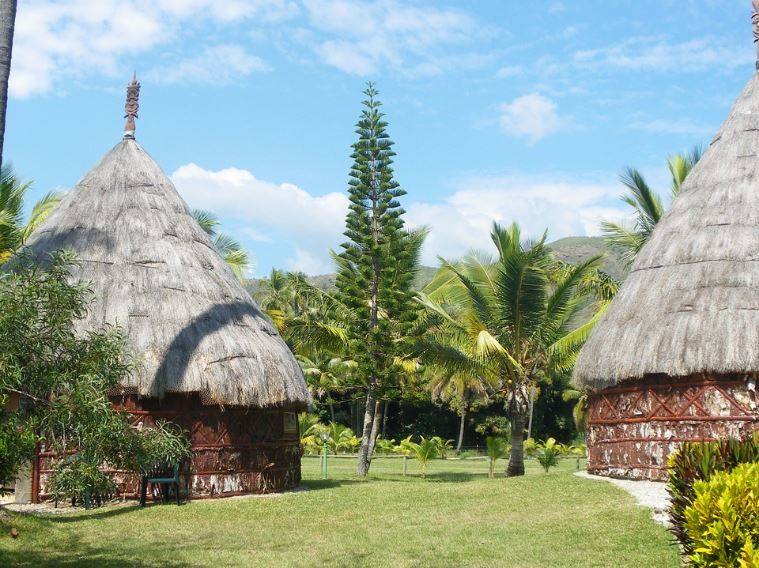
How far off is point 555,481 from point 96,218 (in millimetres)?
9448

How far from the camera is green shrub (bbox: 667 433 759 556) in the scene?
7.12m

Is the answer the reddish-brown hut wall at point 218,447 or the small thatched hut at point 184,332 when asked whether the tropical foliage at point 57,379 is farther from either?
the reddish-brown hut wall at point 218,447

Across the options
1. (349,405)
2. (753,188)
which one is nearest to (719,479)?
(753,188)

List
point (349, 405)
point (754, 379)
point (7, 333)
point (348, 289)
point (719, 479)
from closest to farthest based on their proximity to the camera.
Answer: point (719, 479), point (7, 333), point (754, 379), point (348, 289), point (349, 405)

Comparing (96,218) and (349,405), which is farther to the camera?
(349,405)

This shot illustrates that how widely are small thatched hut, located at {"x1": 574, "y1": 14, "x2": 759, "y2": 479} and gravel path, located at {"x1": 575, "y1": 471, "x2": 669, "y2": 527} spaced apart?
251 millimetres

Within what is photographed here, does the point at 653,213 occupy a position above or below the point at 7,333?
above

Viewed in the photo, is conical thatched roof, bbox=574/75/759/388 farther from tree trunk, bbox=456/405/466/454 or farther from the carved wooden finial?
tree trunk, bbox=456/405/466/454

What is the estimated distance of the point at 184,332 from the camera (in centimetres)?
1494

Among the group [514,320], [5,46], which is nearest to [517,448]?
[514,320]

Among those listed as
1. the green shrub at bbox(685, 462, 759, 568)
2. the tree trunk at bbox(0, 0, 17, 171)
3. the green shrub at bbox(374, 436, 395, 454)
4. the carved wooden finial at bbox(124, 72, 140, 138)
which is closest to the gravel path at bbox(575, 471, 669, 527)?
the green shrub at bbox(685, 462, 759, 568)

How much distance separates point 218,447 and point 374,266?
9.01m

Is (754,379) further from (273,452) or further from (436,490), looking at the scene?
(273,452)

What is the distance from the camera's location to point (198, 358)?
14672 mm
